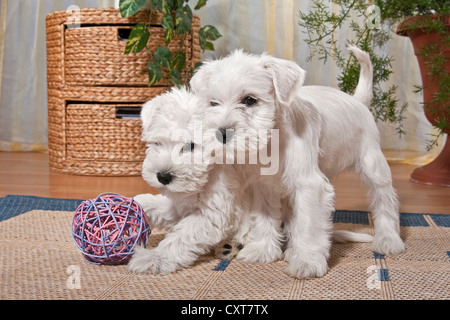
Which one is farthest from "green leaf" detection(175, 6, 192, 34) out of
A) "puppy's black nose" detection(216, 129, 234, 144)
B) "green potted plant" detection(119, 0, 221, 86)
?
"puppy's black nose" detection(216, 129, 234, 144)

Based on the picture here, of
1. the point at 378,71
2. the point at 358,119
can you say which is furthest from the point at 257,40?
the point at 358,119

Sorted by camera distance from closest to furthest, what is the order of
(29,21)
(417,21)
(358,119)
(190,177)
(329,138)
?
(190,177), (329,138), (358,119), (417,21), (29,21)

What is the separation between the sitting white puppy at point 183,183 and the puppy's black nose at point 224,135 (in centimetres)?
10

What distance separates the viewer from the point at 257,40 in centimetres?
391

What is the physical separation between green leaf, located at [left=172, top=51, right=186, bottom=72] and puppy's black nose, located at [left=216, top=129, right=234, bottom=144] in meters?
1.91

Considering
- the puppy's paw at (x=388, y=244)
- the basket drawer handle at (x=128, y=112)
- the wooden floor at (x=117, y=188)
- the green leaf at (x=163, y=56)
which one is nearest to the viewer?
the puppy's paw at (x=388, y=244)

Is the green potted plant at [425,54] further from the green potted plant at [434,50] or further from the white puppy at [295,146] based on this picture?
the white puppy at [295,146]

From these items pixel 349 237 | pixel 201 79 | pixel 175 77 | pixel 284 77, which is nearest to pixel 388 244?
pixel 349 237

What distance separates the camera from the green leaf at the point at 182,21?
10.0ft

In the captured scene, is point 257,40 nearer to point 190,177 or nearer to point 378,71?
point 378,71

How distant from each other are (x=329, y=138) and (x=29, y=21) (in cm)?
336

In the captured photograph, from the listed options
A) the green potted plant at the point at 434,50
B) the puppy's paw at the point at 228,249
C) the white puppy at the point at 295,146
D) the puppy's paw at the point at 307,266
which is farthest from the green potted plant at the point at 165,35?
the puppy's paw at the point at 307,266

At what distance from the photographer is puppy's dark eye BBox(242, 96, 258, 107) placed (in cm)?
139

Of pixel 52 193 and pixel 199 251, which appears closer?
pixel 199 251
